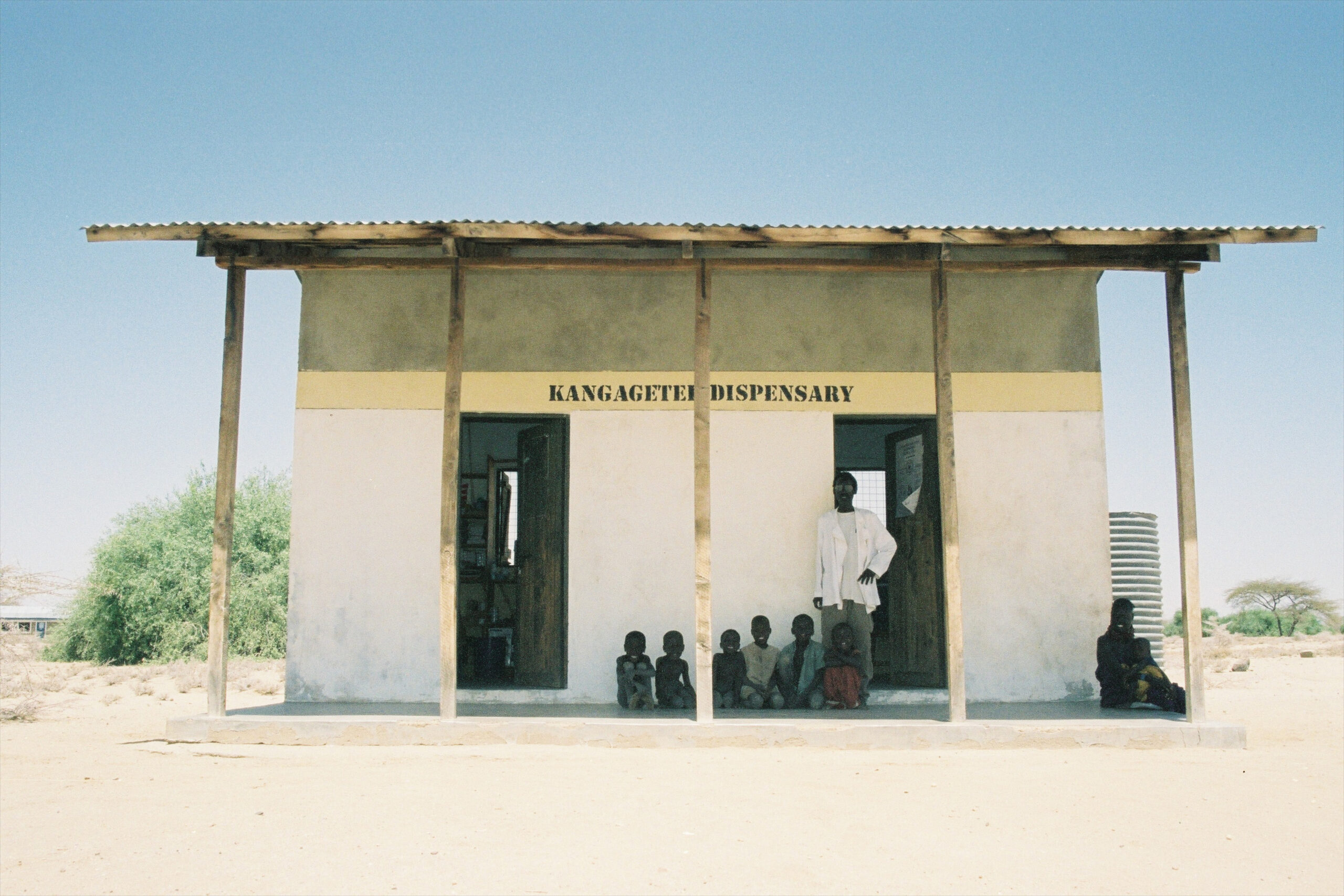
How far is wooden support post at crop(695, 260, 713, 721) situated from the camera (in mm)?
7934

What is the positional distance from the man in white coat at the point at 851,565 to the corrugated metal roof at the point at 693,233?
2.28 m

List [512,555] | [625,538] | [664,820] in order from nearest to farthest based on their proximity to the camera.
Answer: [664,820] → [625,538] → [512,555]

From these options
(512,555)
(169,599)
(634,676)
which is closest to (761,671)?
(634,676)

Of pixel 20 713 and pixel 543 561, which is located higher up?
pixel 543 561

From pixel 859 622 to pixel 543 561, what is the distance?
8.84 feet


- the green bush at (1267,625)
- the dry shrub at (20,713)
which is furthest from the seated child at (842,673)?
the green bush at (1267,625)

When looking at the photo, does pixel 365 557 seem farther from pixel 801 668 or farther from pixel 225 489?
pixel 801 668

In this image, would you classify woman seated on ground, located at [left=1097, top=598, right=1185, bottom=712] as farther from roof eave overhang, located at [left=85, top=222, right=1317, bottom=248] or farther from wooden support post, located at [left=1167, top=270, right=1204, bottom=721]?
roof eave overhang, located at [left=85, top=222, right=1317, bottom=248]

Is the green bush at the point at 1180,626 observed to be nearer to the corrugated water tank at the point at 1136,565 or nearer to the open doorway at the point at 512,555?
the corrugated water tank at the point at 1136,565

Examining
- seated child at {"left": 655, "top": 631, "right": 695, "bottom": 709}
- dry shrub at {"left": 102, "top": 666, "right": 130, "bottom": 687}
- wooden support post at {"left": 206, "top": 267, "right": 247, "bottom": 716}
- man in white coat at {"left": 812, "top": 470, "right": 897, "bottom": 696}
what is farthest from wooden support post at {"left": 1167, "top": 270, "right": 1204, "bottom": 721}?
dry shrub at {"left": 102, "top": 666, "right": 130, "bottom": 687}

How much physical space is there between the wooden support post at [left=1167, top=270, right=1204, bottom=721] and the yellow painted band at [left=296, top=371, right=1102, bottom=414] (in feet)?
5.26

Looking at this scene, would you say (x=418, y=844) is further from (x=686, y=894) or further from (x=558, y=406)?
(x=558, y=406)

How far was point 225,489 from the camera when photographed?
8156mm

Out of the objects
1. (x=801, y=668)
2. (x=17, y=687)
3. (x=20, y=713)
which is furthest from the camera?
(x=17, y=687)
